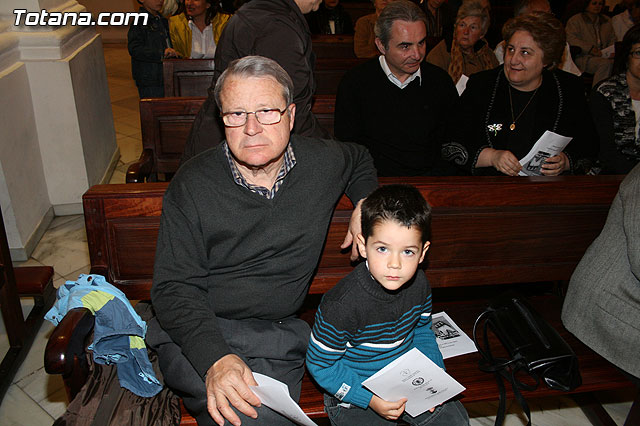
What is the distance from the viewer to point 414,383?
1811 mm

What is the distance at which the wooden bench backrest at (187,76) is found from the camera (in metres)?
4.39

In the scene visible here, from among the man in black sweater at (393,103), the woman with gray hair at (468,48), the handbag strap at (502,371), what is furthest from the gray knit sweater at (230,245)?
the woman with gray hair at (468,48)

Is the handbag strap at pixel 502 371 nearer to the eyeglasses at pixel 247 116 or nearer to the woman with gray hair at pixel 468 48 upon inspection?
the eyeglasses at pixel 247 116

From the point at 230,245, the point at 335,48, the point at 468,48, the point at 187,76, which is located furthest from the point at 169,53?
the point at 230,245

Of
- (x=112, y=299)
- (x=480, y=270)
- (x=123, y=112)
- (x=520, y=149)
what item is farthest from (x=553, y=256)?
(x=123, y=112)

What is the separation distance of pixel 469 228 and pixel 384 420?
1025mm

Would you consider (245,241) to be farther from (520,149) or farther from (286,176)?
(520,149)

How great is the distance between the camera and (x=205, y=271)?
189cm

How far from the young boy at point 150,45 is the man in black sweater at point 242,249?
12.5ft

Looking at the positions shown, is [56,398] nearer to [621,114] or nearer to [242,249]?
[242,249]

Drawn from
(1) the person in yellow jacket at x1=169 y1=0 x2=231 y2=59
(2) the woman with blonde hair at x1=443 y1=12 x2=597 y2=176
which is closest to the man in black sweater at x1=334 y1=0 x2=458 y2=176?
(2) the woman with blonde hair at x1=443 y1=12 x2=597 y2=176

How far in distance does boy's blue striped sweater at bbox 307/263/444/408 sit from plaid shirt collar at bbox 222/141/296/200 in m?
0.40

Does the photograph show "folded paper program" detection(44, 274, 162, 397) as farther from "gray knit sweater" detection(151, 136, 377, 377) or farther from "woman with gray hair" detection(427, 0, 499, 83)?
"woman with gray hair" detection(427, 0, 499, 83)

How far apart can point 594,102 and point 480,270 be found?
147 cm
